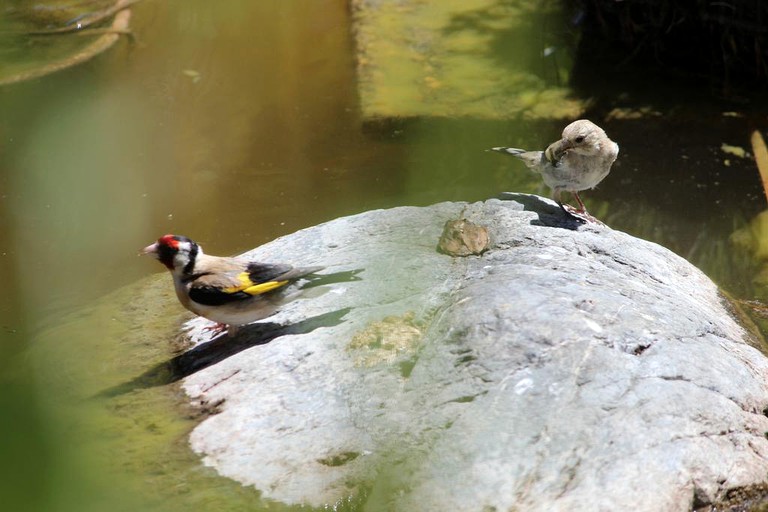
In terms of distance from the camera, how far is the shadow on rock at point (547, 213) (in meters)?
5.96

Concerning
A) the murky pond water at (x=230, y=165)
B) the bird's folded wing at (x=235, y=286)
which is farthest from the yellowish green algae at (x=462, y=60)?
the bird's folded wing at (x=235, y=286)

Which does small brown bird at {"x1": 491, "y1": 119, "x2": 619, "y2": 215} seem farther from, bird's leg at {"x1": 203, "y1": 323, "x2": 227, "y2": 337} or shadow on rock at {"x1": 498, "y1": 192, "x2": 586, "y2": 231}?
bird's leg at {"x1": 203, "y1": 323, "x2": 227, "y2": 337}

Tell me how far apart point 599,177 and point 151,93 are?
515 cm

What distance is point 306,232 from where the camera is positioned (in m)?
6.33

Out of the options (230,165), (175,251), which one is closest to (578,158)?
(175,251)

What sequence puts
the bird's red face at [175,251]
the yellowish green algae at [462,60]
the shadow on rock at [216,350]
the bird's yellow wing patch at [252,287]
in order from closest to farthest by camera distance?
1. the shadow on rock at [216,350]
2. the bird's yellow wing patch at [252,287]
3. the bird's red face at [175,251]
4. the yellowish green algae at [462,60]

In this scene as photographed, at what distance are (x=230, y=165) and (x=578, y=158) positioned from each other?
3495mm

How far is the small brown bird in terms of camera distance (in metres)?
6.20

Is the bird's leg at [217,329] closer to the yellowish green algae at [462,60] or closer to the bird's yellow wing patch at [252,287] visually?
the bird's yellow wing patch at [252,287]

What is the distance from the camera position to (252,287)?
519 centimetres

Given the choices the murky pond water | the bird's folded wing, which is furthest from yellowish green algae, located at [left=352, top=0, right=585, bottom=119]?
the bird's folded wing

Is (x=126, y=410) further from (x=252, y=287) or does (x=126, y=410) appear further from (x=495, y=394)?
(x=495, y=394)

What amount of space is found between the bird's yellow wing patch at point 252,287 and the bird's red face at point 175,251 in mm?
402

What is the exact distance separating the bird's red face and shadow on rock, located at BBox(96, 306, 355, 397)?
50cm
